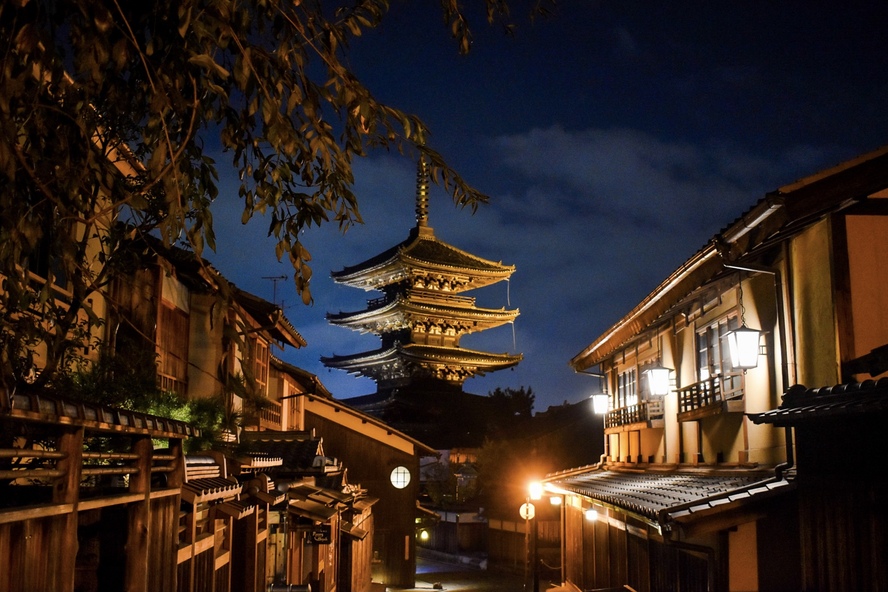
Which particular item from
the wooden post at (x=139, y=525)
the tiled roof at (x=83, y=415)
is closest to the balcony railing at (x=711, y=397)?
the tiled roof at (x=83, y=415)

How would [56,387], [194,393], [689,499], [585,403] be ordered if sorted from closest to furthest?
1. [56,387]
2. [689,499]
3. [194,393]
4. [585,403]

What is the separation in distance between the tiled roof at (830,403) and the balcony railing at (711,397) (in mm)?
3799

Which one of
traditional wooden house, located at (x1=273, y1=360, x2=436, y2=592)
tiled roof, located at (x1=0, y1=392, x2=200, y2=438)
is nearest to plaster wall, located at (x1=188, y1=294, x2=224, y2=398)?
tiled roof, located at (x1=0, y1=392, x2=200, y2=438)

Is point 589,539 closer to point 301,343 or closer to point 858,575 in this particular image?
point 301,343

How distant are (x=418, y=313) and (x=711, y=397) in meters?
37.9

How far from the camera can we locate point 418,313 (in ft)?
171

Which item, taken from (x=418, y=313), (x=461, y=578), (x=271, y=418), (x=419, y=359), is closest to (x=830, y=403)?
(x=271, y=418)

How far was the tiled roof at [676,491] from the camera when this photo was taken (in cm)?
1088

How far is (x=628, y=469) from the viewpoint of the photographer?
2197cm

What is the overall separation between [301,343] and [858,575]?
17.6 meters

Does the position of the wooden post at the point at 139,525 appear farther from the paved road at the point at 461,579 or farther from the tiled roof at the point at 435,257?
the tiled roof at the point at 435,257

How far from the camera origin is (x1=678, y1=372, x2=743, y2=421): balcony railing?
1341 cm

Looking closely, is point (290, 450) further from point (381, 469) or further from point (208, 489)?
point (381, 469)

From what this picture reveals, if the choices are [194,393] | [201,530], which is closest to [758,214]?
[201,530]
